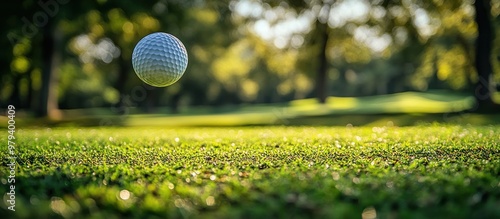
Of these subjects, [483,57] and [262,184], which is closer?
[262,184]

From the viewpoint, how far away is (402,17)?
26547 millimetres

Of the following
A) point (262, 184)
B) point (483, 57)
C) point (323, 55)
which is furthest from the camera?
point (323, 55)

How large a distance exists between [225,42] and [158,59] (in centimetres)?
3131

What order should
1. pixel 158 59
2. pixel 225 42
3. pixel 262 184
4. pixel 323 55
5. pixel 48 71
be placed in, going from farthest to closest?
pixel 225 42
pixel 323 55
pixel 48 71
pixel 158 59
pixel 262 184

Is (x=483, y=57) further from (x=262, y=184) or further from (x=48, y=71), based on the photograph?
(x=48, y=71)

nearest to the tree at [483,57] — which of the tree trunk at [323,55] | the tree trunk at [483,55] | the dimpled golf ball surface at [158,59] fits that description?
the tree trunk at [483,55]

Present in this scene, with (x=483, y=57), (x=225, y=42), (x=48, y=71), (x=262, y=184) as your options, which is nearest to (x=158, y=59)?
(x=262, y=184)

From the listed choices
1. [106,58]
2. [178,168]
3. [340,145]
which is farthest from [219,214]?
[106,58]

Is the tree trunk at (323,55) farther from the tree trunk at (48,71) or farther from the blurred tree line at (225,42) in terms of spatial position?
the tree trunk at (48,71)

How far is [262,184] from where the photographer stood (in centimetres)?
404

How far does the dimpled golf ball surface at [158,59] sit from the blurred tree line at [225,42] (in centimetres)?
1290

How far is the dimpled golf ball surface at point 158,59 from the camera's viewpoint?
9.32m

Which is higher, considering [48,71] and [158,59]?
A: [158,59]

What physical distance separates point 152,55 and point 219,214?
6.62 metres
